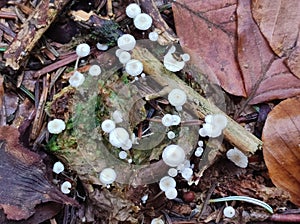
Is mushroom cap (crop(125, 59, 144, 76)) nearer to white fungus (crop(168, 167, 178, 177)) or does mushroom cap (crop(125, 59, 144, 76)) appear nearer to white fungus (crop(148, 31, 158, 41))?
white fungus (crop(148, 31, 158, 41))

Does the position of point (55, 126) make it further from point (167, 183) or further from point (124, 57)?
point (167, 183)

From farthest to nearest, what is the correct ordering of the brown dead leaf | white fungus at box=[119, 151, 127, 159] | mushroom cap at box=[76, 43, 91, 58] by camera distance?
mushroom cap at box=[76, 43, 91, 58] < white fungus at box=[119, 151, 127, 159] < the brown dead leaf

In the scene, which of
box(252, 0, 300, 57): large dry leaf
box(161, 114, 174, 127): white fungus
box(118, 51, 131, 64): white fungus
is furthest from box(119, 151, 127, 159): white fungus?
box(252, 0, 300, 57): large dry leaf

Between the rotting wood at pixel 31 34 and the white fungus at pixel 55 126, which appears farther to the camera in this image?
the rotting wood at pixel 31 34

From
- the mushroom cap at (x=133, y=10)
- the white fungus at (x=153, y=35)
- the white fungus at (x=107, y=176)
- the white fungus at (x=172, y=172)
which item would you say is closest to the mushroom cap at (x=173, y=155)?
the white fungus at (x=172, y=172)

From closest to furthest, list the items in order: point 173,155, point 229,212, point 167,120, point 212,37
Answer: point 173,155 → point 167,120 → point 229,212 → point 212,37

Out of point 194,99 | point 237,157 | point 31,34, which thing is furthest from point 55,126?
point 237,157

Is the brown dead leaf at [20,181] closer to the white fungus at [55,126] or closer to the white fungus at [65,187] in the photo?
the white fungus at [65,187]
